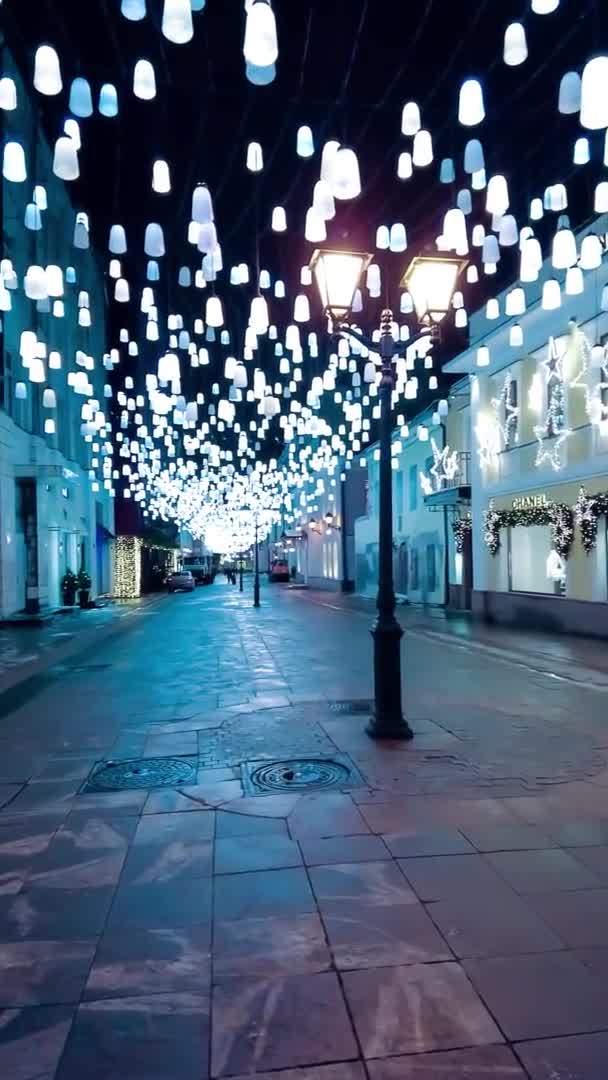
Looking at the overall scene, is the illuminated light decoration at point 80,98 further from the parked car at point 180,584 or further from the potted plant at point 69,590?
the parked car at point 180,584

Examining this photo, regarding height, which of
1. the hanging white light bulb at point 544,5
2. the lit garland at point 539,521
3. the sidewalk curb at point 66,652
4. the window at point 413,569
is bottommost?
the sidewalk curb at point 66,652

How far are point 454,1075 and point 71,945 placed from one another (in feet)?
6.41

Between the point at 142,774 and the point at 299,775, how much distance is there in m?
1.43

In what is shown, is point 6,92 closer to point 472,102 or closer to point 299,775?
point 472,102

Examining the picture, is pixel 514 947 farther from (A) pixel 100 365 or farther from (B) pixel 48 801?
(A) pixel 100 365

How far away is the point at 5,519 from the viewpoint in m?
22.2

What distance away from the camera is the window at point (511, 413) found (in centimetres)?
1958

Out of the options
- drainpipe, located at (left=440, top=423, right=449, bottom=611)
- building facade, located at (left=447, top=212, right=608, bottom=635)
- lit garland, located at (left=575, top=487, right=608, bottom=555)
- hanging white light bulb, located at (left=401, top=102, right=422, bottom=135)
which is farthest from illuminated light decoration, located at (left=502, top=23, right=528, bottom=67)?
drainpipe, located at (left=440, top=423, right=449, bottom=611)

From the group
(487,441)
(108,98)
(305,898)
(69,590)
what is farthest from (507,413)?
(69,590)

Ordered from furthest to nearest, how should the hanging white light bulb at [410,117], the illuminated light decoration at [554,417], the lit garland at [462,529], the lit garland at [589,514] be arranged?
the lit garland at [462,529]
the illuminated light decoration at [554,417]
the lit garland at [589,514]
the hanging white light bulb at [410,117]

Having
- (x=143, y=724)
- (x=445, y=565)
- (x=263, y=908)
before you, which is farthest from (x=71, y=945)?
(x=445, y=565)

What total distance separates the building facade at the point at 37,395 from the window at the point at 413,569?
1409 cm

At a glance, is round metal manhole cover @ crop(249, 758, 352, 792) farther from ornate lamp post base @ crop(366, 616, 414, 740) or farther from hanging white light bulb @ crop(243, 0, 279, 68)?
hanging white light bulb @ crop(243, 0, 279, 68)

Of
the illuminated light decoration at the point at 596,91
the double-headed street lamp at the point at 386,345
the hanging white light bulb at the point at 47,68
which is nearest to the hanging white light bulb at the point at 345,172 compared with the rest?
the double-headed street lamp at the point at 386,345
